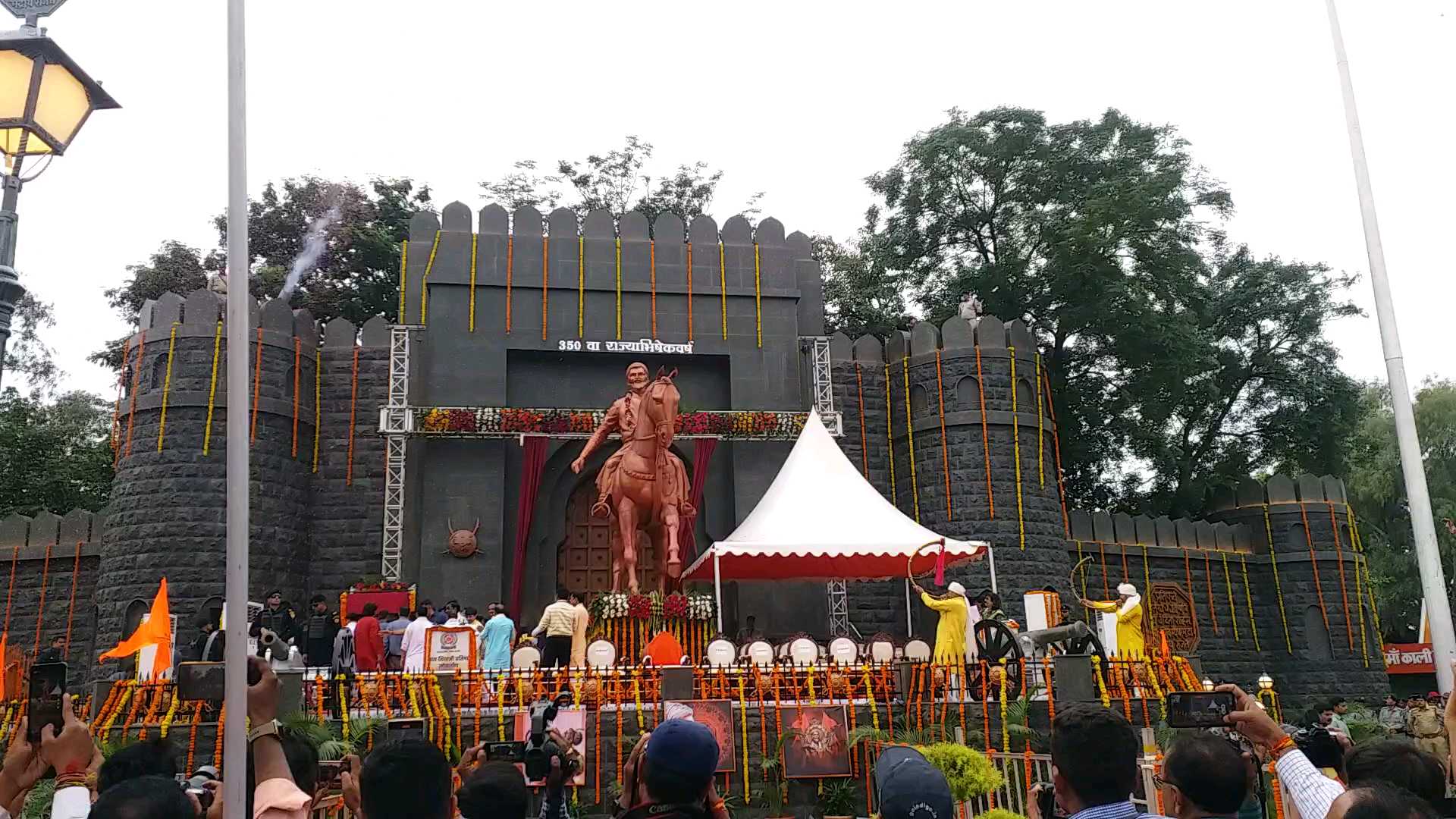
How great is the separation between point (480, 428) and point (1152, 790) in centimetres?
1393

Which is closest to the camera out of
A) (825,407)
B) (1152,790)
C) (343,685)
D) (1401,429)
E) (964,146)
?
(1152,790)

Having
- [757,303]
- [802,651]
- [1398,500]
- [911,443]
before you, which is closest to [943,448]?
[911,443]

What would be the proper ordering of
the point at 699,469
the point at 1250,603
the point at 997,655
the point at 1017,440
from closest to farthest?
the point at 997,655 < the point at 699,469 < the point at 1017,440 < the point at 1250,603

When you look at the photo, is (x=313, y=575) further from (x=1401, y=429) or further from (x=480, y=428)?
(x=1401, y=429)

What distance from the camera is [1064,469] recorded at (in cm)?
2920

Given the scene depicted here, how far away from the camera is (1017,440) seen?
21.6 m

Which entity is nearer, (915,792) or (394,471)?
(915,792)

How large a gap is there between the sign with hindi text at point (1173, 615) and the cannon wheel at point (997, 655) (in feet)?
38.2

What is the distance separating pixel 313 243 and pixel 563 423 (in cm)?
1509

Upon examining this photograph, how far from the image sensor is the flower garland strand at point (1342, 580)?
82.7 feet

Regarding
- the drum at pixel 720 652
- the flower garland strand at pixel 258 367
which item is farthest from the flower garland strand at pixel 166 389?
the drum at pixel 720 652

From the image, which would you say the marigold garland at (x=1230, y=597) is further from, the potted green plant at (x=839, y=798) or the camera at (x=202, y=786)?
the camera at (x=202, y=786)

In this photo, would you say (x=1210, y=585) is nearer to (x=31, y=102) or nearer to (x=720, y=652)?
(x=720, y=652)

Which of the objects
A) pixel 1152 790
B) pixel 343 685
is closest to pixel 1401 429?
pixel 1152 790
